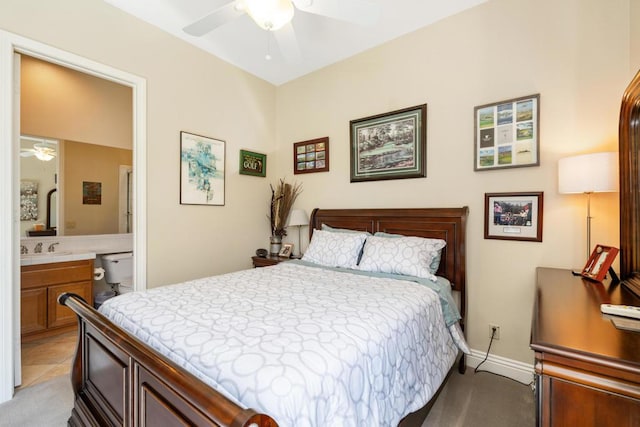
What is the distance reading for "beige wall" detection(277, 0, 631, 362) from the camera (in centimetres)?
200

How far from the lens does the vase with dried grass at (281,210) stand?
12.2 ft

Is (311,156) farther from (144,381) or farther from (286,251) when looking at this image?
(144,381)

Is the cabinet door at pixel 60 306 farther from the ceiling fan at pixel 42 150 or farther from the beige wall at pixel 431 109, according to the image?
A: the ceiling fan at pixel 42 150

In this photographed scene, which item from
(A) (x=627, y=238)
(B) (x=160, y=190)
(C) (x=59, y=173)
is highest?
(C) (x=59, y=173)

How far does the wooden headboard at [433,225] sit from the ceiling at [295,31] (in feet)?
5.24

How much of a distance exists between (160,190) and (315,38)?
214cm

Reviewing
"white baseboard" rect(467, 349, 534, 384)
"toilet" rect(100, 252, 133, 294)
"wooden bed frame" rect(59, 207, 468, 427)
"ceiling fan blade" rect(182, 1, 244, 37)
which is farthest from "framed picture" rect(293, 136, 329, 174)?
"toilet" rect(100, 252, 133, 294)

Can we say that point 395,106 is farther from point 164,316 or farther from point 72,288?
point 72,288

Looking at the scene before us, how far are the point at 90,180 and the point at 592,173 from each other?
5.10 metres

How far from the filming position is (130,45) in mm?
2600

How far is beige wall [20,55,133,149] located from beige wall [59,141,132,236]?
18cm

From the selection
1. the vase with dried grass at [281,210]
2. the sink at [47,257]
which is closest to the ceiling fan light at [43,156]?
the sink at [47,257]

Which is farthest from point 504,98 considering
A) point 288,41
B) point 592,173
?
point 288,41

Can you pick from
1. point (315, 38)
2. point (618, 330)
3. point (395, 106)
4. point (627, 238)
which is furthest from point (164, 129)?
point (627, 238)
